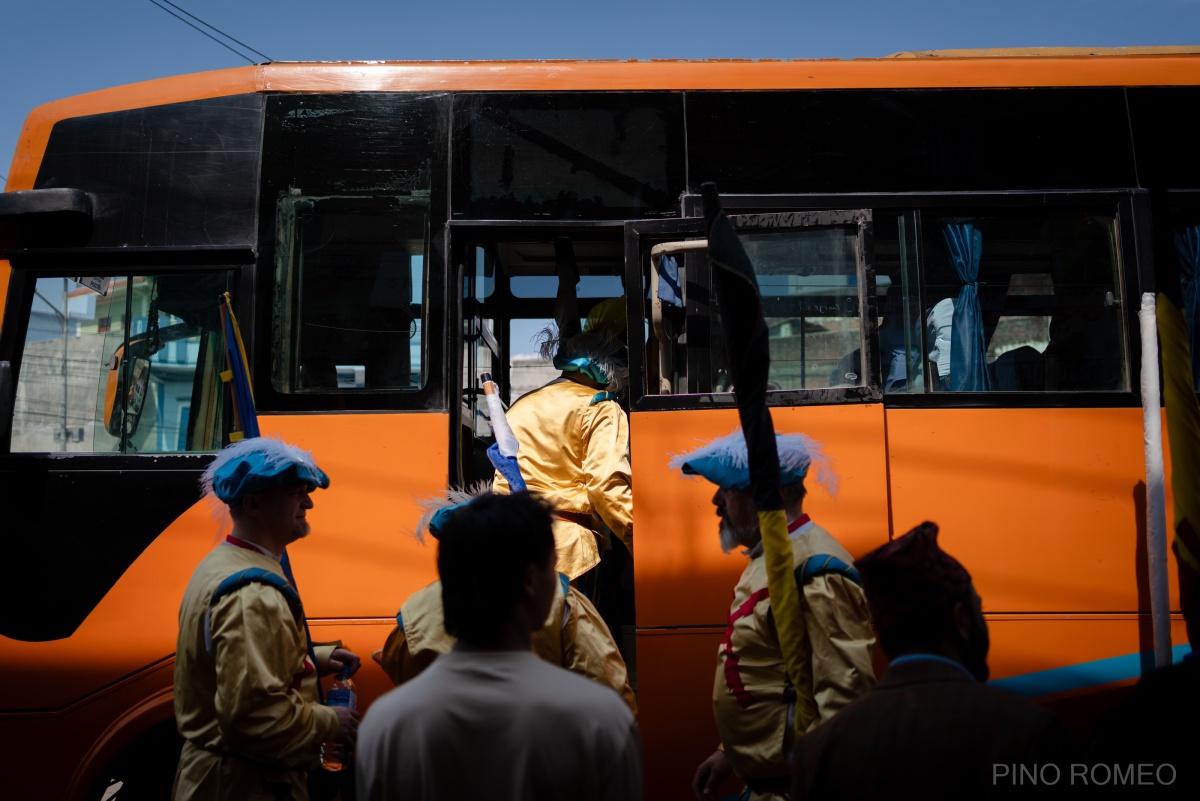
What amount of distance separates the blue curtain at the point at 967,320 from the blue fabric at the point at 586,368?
64.5 inches

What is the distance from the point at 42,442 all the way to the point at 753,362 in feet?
10.1

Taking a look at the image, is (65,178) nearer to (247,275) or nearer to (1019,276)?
(247,275)

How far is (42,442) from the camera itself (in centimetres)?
386

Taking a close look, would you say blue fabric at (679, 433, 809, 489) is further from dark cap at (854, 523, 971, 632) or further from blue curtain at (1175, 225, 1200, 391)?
blue curtain at (1175, 225, 1200, 391)

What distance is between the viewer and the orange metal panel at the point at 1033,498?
3.60 meters

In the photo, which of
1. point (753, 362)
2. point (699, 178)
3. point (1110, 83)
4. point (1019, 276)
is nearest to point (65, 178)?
point (699, 178)

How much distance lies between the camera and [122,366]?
3875mm

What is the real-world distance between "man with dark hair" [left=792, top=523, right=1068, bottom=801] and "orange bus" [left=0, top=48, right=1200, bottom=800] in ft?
5.84

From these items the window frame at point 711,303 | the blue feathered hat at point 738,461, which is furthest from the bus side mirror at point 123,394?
the blue feathered hat at point 738,461

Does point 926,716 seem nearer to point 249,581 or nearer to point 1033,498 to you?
point 249,581

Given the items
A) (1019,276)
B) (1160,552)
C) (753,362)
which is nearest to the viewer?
(753,362)

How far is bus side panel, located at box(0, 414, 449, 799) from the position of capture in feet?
11.8

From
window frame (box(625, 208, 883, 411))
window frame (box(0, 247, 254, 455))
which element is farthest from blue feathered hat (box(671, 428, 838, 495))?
window frame (box(0, 247, 254, 455))

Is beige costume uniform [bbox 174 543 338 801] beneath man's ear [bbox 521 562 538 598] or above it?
beneath
